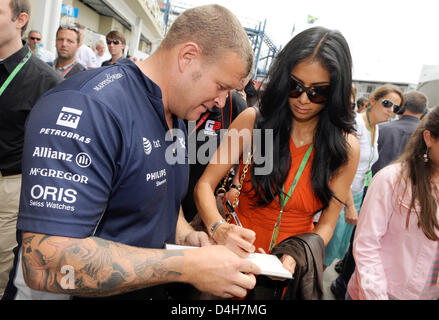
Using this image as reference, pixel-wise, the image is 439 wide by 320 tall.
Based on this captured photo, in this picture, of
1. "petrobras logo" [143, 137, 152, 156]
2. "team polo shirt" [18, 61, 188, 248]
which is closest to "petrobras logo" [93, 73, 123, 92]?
"team polo shirt" [18, 61, 188, 248]

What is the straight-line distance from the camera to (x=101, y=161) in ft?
3.15

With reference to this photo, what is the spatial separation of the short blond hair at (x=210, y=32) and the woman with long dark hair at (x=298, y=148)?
2.07 ft

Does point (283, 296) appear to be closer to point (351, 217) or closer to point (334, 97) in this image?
point (334, 97)

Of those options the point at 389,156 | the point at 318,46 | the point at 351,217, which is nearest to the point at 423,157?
the point at 318,46

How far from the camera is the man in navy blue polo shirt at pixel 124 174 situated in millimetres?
883

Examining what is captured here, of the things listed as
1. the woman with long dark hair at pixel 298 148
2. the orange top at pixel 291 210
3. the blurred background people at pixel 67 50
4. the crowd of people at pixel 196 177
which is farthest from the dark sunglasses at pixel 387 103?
the blurred background people at pixel 67 50

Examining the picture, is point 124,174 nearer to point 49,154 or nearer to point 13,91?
point 49,154

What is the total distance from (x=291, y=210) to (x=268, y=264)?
688mm

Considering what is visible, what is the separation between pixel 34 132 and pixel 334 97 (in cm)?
160

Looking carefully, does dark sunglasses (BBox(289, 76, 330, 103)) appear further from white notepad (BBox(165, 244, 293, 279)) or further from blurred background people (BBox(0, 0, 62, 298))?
blurred background people (BBox(0, 0, 62, 298))

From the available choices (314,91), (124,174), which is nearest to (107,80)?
(124,174)

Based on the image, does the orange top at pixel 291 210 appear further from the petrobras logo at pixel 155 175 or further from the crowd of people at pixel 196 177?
the petrobras logo at pixel 155 175

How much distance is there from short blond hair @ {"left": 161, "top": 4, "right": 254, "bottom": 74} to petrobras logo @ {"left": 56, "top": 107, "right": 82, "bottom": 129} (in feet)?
1.85

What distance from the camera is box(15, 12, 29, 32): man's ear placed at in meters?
2.25
